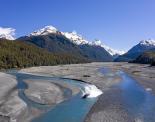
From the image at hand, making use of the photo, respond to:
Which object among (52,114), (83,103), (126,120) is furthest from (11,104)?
(126,120)

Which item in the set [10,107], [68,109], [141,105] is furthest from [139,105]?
[10,107]

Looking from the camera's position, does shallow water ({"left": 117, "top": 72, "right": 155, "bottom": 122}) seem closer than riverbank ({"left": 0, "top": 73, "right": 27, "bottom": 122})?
No

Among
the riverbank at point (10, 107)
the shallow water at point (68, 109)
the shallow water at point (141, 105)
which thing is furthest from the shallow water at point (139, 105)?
the riverbank at point (10, 107)

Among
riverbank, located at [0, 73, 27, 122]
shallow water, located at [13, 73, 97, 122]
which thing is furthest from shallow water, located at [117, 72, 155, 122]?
riverbank, located at [0, 73, 27, 122]

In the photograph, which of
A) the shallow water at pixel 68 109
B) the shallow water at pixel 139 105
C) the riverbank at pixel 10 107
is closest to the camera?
the riverbank at pixel 10 107

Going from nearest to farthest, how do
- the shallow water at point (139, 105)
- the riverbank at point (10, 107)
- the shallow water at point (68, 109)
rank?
1. the riverbank at point (10, 107)
2. the shallow water at point (68, 109)
3. the shallow water at point (139, 105)

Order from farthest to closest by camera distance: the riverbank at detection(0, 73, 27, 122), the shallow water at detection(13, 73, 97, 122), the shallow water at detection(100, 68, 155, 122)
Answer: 1. the shallow water at detection(100, 68, 155, 122)
2. the shallow water at detection(13, 73, 97, 122)
3. the riverbank at detection(0, 73, 27, 122)

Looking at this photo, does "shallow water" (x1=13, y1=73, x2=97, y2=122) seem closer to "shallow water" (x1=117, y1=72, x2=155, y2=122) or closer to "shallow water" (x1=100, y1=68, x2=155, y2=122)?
"shallow water" (x1=100, y1=68, x2=155, y2=122)

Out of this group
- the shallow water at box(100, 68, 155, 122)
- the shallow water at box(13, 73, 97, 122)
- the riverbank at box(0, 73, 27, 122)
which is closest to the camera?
the riverbank at box(0, 73, 27, 122)

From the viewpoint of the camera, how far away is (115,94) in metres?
66.8

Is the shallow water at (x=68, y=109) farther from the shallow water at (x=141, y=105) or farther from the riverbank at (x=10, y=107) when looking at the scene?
the shallow water at (x=141, y=105)

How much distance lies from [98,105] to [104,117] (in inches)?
337

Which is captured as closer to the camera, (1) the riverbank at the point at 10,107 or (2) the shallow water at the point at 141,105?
(1) the riverbank at the point at 10,107

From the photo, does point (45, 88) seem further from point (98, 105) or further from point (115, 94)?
point (98, 105)
